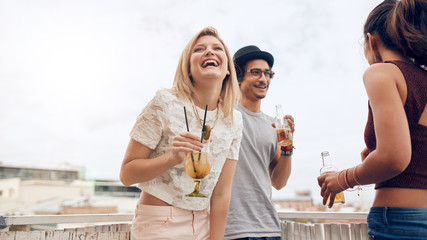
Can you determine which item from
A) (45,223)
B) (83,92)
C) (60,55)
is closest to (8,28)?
(60,55)

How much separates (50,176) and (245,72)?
44.1 meters

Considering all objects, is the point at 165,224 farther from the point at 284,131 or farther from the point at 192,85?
the point at 284,131

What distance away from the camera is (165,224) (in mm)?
1421

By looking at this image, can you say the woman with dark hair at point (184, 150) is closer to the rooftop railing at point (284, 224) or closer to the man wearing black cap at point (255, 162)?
the man wearing black cap at point (255, 162)

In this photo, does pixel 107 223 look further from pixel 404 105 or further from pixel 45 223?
pixel 404 105

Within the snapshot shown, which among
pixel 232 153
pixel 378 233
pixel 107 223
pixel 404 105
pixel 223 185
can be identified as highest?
pixel 404 105

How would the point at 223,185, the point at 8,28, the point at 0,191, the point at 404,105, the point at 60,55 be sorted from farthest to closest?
1. the point at 60,55
2. the point at 8,28
3. the point at 0,191
4. the point at 223,185
5. the point at 404,105

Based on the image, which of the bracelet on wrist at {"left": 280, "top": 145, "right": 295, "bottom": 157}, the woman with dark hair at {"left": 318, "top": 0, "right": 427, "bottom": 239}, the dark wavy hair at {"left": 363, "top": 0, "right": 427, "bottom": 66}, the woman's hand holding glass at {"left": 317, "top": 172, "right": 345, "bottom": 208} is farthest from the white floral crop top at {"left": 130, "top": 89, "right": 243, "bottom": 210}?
the dark wavy hair at {"left": 363, "top": 0, "right": 427, "bottom": 66}

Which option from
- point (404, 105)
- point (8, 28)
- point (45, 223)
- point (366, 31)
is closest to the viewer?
point (404, 105)

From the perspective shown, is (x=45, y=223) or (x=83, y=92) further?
(x=83, y=92)

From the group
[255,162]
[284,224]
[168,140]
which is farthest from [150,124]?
[284,224]

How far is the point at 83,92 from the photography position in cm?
5759

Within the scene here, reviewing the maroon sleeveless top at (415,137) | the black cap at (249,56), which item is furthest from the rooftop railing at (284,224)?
the maroon sleeveless top at (415,137)

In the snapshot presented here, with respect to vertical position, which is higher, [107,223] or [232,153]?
[232,153]
